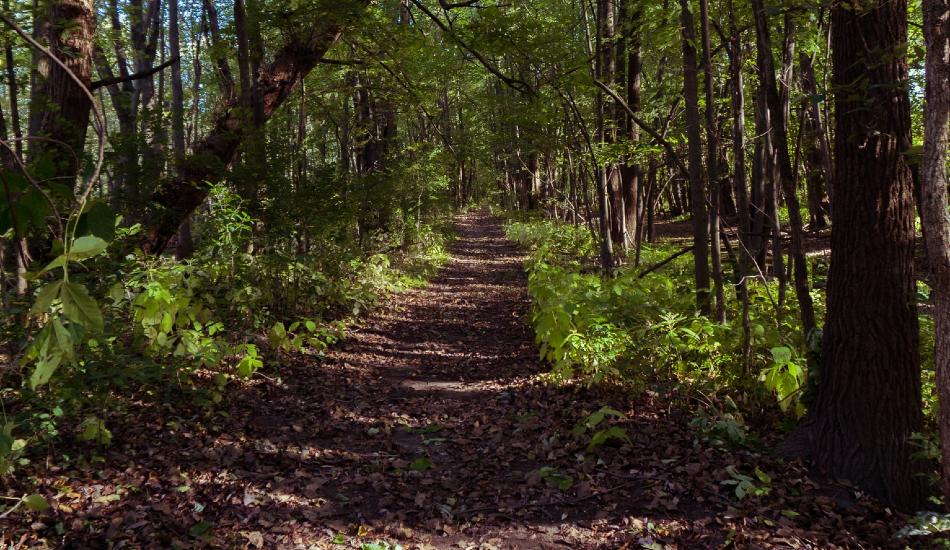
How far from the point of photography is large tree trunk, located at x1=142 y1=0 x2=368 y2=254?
7.10m

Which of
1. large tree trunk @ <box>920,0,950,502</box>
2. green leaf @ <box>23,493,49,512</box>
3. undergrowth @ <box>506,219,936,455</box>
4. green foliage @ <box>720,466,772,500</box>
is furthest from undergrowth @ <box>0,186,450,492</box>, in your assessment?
green foliage @ <box>720,466,772,500</box>

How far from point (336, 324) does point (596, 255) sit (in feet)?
24.0

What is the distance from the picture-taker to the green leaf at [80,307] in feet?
3.34

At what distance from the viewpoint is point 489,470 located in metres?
4.29

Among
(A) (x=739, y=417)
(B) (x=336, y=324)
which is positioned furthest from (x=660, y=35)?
(B) (x=336, y=324)

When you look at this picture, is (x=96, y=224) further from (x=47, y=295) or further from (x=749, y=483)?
(x=749, y=483)

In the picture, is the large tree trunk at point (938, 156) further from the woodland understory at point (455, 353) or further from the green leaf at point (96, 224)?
the green leaf at point (96, 224)

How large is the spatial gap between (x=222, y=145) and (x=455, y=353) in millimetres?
4306

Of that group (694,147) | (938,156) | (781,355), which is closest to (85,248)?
(938,156)

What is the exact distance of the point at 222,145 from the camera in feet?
25.9

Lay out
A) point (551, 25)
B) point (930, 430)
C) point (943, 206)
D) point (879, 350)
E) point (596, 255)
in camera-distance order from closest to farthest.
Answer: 1. point (943, 206)
2. point (879, 350)
3. point (930, 430)
4. point (551, 25)
5. point (596, 255)

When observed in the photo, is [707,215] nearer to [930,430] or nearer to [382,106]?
[930,430]

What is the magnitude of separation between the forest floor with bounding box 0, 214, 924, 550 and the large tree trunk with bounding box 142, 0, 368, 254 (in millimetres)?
2857

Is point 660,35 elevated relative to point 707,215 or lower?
elevated
